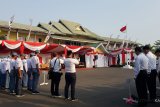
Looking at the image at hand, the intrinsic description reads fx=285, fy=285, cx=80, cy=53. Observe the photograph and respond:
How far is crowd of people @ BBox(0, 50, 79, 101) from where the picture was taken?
10.9 metres

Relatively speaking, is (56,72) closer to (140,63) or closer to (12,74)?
(12,74)

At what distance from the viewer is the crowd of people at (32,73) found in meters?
10.9

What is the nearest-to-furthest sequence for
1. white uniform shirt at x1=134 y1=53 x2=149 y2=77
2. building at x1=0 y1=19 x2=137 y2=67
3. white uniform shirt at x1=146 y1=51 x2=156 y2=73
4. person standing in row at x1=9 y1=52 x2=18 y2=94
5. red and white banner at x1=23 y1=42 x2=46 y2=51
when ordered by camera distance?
white uniform shirt at x1=134 y1=53 x2=149 y2=77, white uniform shirt at x1=146 y1=51 x2=156 y2=73, person standing in row at x1=9 y1=52 x2=18 y2=94, red and white banner at x1=23 y1=42 x2=46 y2=51, building at x1=0 y1=19 x2=137 y2=67

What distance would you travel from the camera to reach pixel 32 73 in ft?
43.0

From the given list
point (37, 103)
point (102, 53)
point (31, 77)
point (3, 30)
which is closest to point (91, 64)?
point (102, 53)

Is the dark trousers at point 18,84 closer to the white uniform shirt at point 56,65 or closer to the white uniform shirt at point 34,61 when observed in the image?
the white uniform shirt at point 34,61

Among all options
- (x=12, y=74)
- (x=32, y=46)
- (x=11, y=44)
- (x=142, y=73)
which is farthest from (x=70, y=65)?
(x=32, y=46)

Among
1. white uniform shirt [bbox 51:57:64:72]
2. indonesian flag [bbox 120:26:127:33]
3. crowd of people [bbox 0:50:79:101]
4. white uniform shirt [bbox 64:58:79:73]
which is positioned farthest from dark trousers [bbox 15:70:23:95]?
indonesian flag [bbox 120:26:127:33]

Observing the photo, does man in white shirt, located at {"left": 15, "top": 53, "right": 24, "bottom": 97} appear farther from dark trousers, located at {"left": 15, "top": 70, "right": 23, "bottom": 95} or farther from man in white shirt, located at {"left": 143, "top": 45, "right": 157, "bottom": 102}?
man in white shirt, located at {"left": 143, "top": 45, "right": 157, "bottom": 102}

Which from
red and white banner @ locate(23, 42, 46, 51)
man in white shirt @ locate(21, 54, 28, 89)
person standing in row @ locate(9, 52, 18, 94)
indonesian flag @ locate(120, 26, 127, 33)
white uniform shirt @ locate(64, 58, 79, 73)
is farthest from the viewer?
indonesian flag @ locate(120, 26, 127, 33)

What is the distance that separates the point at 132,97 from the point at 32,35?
29192 mm

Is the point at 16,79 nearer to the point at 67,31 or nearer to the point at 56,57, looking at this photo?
the point at 56,57

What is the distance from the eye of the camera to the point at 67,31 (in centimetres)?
4550

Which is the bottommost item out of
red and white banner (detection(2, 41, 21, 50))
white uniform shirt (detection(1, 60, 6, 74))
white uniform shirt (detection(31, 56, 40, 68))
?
white uniform shirt (detection(1, 60, 6, 74))
